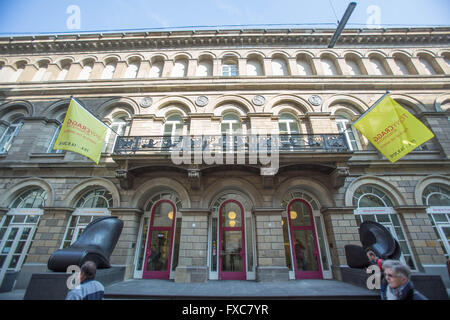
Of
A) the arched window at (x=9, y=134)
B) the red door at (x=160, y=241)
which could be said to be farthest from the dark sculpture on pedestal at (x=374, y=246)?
the arched window at (x=9, y=134)

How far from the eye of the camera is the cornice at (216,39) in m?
13.4

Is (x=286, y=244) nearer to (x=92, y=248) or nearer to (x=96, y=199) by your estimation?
(x=92, y=248)

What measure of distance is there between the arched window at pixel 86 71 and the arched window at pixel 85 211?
8.80m

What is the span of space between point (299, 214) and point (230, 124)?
6312 millimetres

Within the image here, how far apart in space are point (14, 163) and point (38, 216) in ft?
11.0

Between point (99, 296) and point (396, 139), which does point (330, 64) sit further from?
point (99, 296)

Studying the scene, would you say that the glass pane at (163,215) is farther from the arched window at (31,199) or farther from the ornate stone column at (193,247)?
the arched window at (31,199)

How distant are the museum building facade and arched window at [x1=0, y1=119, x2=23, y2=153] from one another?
0.08m

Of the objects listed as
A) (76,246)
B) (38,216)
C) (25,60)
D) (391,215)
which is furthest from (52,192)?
(391,215)

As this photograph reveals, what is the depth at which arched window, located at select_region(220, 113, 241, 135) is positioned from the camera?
11.1 meters

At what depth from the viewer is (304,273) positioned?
27.9 feet

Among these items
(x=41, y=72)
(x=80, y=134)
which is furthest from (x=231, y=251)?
(x=41, y=72)

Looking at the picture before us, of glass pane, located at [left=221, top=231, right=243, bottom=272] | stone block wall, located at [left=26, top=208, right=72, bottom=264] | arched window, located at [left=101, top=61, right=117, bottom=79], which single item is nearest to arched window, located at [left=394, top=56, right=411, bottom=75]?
glass pane, located at [left=221, top=231, right=243, bottom=272]

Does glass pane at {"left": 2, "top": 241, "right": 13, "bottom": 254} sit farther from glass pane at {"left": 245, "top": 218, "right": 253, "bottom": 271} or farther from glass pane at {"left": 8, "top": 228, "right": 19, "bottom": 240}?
glass pane at {"left": 245, "top": 218, "right": 253, "bottom": 271}
